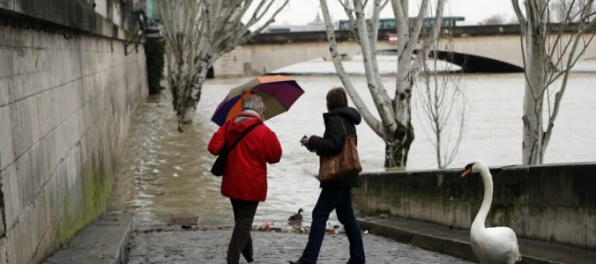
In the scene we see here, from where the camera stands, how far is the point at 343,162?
26.7 feet

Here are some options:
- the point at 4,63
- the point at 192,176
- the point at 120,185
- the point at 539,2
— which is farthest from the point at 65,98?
the point at 192,176

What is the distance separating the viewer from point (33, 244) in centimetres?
659

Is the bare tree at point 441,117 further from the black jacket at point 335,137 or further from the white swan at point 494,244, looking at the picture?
the white swan at point 494,244

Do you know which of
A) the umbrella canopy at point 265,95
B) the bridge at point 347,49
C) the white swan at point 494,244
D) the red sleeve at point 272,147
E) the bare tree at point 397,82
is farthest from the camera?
the bridge at point 347,49

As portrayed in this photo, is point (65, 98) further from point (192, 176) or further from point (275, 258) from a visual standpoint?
point (192, 176)

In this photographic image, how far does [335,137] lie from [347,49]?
68834mm

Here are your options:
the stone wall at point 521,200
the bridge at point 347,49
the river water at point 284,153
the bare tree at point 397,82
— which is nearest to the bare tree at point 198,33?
the river water at point 284,153

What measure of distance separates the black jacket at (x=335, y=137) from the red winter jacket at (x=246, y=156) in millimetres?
330

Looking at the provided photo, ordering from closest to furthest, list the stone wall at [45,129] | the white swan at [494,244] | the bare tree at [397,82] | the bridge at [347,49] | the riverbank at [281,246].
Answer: the stone wall at [45,129] < the white swan at [494,244] < the riverbank at [281,246] < the bare tree at [397,82] < the bridge at [347,49]

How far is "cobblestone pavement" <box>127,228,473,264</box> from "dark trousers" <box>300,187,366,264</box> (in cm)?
59

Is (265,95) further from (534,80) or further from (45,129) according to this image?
(534,80)

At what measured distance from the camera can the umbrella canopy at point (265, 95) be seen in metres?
8.50

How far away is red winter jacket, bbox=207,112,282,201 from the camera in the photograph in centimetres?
802

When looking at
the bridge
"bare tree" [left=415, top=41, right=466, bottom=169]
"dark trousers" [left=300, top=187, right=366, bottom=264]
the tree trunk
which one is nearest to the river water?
"bare tree" [left=415, top=41, right=466, bottom=169]
